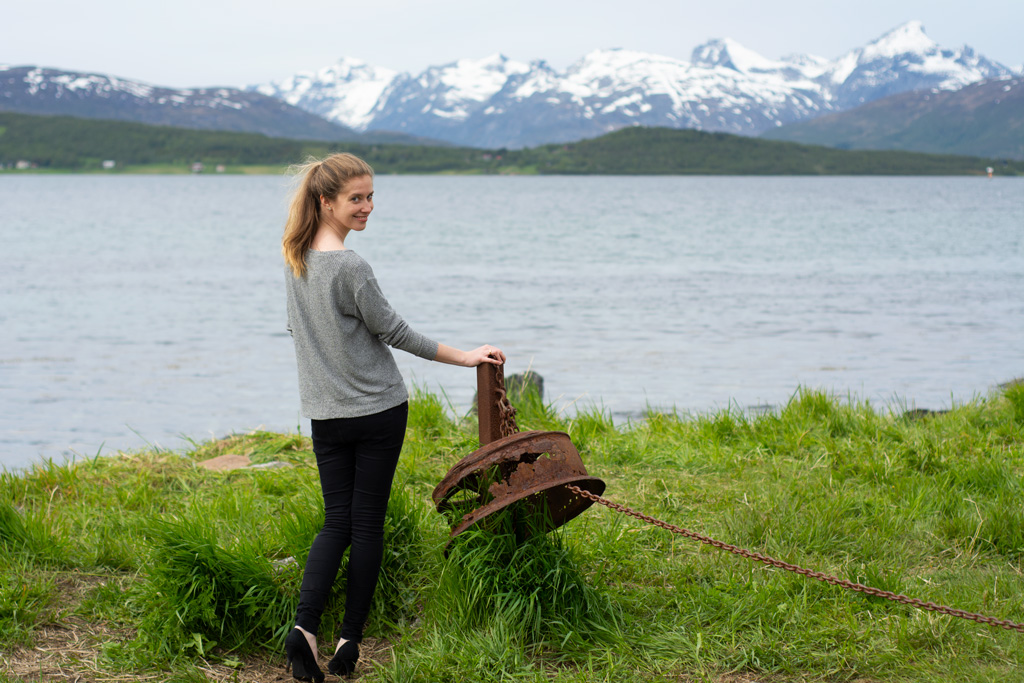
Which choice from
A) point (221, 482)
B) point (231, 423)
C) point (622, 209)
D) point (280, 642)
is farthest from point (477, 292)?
point (622, 209)

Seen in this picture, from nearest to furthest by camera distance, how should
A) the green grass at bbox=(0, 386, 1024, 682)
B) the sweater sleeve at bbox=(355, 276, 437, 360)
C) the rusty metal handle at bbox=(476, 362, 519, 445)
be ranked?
the sweater sleeve at bbox=(355, 276, 437, 360)
the green grass at bbox=(0, 386, 1024, 682)
the rusty metal handle at bbox=(476, 362, 519, 445)

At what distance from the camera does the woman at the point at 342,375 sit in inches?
138

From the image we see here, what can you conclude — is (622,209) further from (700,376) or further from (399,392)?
(399,392)

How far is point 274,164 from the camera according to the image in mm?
192750

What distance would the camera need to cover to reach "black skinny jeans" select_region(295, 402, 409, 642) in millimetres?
3572

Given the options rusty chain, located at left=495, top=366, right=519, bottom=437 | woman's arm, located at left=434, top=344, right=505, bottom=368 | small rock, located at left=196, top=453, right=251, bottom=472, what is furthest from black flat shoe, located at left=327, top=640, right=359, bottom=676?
small rock, located at left=196, top=453, right=251, bottom=472

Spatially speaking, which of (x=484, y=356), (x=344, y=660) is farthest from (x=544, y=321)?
(x=344, y=660)

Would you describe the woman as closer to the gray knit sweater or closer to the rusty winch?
the gray knit sweater

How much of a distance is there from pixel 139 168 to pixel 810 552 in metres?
209

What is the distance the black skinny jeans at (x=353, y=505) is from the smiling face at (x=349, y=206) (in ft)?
2.57

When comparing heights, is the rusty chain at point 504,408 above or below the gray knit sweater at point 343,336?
below

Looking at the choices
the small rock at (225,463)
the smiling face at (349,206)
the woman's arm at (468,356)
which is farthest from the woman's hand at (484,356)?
the small rock at (225,463)

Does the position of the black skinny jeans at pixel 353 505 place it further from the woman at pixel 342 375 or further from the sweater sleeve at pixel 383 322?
the sweater sleeve at pixel 383 322

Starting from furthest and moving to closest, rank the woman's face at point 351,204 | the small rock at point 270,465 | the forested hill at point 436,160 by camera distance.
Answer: the forested hill at point 436,160 < the small rock at point 270,465 < the woman's face at point 351,204
